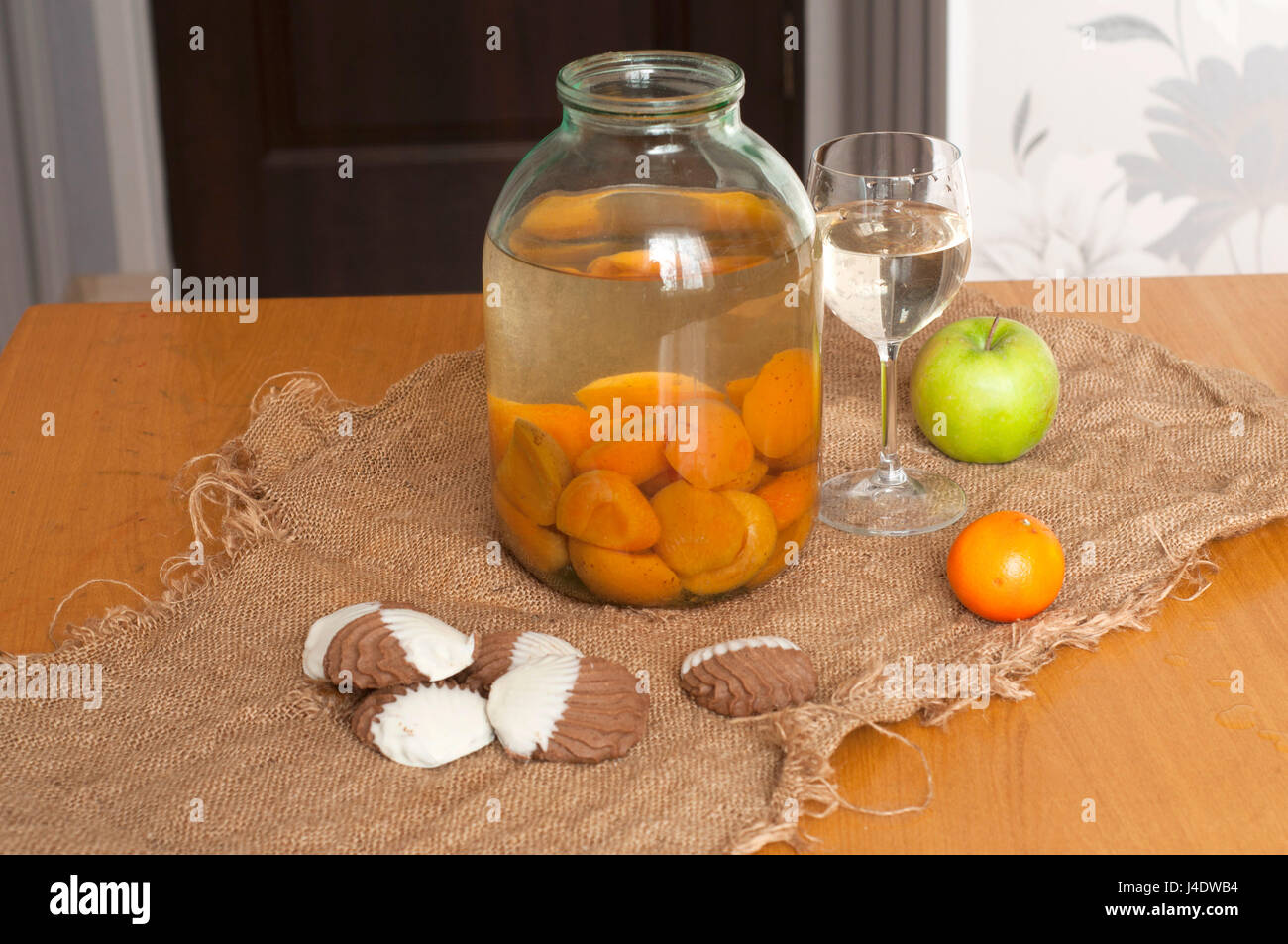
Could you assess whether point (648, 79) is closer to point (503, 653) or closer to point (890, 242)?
point (890, 242)

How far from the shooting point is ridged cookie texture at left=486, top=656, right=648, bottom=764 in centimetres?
73

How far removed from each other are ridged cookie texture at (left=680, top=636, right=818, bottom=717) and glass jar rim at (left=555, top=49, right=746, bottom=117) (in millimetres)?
309

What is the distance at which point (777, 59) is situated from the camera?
209 centimetres

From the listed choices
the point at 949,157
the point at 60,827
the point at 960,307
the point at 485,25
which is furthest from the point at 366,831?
the point at 485,25

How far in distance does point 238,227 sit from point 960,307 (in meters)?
1.42

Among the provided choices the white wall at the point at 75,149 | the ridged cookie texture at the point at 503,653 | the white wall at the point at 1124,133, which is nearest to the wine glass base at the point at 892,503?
the ridged cookie texture at the point at 503,653

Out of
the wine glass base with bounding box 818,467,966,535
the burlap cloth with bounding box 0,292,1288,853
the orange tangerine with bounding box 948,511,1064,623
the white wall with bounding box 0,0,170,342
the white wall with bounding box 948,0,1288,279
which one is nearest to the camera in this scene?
the burlap cloth with bounding box 0,292,1288,853

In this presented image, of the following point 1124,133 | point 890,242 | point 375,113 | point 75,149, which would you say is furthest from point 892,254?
point 75,149

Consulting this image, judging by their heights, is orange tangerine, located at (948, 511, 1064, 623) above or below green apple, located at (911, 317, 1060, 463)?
below

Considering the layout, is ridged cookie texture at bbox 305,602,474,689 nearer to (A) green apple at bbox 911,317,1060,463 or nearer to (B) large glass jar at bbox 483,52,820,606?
(B) large glass jar at bbox 483,52,820,606

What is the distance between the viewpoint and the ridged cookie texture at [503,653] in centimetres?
76

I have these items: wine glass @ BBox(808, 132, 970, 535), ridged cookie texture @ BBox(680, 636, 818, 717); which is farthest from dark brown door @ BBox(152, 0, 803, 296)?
ridged cookie texture @ BBox(680, 636, 818, 717)

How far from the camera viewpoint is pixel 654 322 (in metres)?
0.80

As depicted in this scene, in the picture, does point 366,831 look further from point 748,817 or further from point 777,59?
point 777,59
